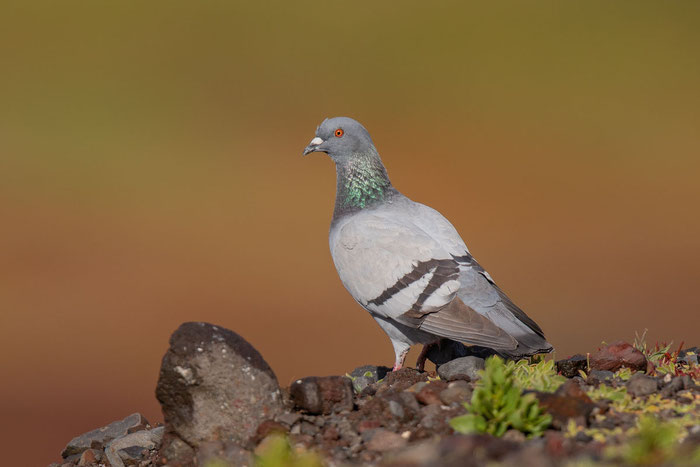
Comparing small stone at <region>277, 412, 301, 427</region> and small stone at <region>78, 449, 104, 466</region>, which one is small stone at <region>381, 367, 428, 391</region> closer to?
small stone at <region>277, 412, 301, 427</region>

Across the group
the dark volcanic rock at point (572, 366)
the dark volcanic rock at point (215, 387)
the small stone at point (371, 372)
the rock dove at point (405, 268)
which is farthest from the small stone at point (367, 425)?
the small stone at point (371, 372)

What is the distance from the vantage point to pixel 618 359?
822cm

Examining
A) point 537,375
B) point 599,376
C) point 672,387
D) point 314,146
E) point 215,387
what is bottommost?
point 599,376

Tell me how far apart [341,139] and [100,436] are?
468 cm

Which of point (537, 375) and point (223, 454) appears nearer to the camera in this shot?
point (223, 454)

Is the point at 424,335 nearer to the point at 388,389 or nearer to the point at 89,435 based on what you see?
the point at 388,389

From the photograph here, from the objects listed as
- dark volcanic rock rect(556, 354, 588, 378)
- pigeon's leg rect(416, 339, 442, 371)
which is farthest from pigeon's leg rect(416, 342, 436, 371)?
dark volcanic rock rect(556, 354, 588, 378)

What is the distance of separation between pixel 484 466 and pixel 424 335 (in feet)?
13.3

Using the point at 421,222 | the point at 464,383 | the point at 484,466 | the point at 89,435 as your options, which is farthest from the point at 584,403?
the point at 89,435

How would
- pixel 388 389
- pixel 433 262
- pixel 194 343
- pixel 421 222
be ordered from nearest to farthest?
pixel 194 343, pixel 388 389, pixel 433 262, pixel 421 222

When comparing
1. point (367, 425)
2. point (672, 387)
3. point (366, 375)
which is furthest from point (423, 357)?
point (672, 387)

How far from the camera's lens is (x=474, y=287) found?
8602 millimetres

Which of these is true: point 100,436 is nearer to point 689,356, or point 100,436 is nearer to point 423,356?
point 423,356

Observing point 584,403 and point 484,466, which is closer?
point 484,466
